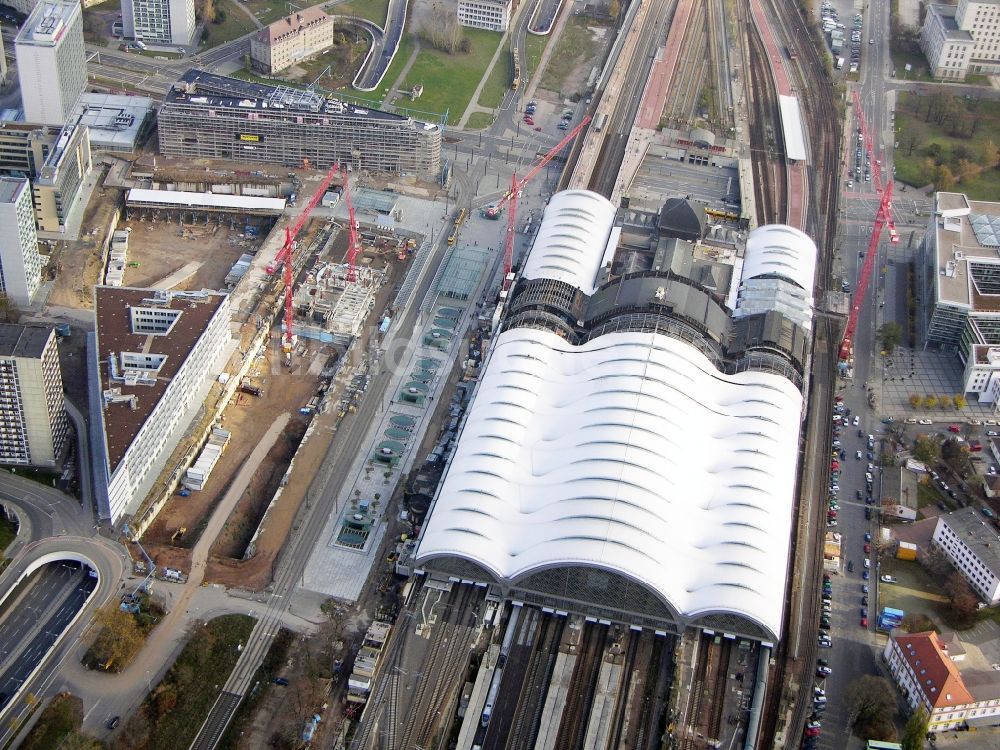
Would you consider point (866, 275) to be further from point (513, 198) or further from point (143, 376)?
point (143, 376)

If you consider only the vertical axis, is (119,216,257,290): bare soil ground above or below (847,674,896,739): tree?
above

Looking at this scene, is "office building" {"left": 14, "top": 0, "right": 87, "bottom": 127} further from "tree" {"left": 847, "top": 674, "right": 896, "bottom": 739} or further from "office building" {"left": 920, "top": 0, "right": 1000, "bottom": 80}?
"office building" {"left": 920, "top": 0, "right": 1000, "bottom": 80}

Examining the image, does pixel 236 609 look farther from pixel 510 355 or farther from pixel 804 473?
pixel 804 473

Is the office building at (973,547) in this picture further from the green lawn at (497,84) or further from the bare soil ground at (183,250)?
the green lawn at (497,84)

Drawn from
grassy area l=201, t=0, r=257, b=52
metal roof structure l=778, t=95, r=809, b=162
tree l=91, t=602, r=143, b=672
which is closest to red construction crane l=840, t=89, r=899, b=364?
metal roof structure l=778, t=95, r=809, b=162

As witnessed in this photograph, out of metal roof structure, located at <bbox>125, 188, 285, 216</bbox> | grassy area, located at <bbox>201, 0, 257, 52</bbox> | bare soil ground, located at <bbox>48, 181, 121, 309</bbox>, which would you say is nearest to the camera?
bare soil ground, located at <bbox>48, 181, 121, 309</bbox>

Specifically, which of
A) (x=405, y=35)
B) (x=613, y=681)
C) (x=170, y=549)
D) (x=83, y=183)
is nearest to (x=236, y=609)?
(x=170, y=549)
